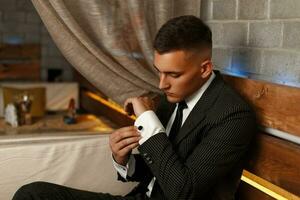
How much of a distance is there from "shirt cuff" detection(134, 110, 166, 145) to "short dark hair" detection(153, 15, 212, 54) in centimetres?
19

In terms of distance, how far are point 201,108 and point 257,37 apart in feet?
1.45

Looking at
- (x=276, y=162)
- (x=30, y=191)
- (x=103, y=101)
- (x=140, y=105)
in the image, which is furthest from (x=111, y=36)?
(x=103, y=101)

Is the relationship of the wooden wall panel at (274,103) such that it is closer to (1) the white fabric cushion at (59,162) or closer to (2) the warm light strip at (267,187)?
(2) the warm light strip at (267,187)

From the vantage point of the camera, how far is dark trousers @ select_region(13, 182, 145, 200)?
1.30 m

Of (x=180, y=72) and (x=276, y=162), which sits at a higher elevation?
(x=180, y=72)

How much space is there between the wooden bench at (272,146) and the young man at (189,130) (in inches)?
4.2

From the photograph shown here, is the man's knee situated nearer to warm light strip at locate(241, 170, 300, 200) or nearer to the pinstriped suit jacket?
the pinstriped suit jacket

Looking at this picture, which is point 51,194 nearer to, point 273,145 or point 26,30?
point 273,145

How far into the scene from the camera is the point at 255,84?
138 centimetres

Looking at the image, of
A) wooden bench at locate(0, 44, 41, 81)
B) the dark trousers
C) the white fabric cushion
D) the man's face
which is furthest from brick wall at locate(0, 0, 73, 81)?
the man's face

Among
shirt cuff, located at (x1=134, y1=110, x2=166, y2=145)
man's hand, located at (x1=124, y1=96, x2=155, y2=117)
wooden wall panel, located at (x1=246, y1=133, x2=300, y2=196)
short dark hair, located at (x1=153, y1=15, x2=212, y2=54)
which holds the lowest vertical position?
wooden wall panel, located at (x1=246, y1=133, x2=300, y2=196)

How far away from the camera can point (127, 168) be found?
137 centimetres

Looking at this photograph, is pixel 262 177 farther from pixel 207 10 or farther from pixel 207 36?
pixel 207 10

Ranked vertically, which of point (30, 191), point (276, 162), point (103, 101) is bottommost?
point (103, 101)
